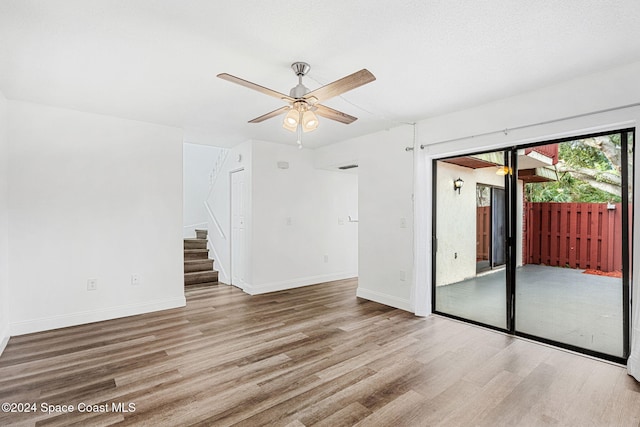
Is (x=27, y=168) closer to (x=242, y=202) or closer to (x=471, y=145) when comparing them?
(x=242, y=202)

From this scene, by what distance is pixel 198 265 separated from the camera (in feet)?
19.9

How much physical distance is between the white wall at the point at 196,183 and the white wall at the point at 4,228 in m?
4.16

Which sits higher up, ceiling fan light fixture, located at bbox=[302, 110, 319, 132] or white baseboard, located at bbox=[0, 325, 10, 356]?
ceiling fan light fixture, located at bbox=[302, 110, 319, 132]

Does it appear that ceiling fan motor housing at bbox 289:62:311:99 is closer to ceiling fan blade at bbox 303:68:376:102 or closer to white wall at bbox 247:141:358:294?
ceiling fan blade at bbox 303:68:376:102

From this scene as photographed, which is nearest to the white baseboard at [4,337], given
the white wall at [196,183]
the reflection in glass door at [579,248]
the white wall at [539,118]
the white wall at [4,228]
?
the white wall at [4,228]

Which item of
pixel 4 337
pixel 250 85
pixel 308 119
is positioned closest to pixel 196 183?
pixel 4 337

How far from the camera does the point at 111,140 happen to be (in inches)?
155

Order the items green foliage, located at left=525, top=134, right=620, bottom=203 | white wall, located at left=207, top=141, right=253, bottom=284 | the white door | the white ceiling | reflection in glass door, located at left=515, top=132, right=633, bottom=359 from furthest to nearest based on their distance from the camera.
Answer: the white door, white wall, located at left=207, top=141, right=253, bottom=284, green foliage, located at left=525, top=134, right=620, bottom=203, reflection in glass door, located at left=515, top=132, right=633, bottom=359, the white ceiling

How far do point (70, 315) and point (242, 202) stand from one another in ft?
9.14

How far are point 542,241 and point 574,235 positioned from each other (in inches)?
11.3

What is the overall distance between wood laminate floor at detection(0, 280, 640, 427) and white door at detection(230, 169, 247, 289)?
1.73 meters

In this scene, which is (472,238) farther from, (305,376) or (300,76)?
(300,76)

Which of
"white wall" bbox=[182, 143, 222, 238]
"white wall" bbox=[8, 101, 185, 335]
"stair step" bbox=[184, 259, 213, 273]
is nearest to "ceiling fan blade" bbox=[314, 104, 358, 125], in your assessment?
"white wall" bbox=[8, 101, 185, 335]

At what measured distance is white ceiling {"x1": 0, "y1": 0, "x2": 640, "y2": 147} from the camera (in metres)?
1.89
